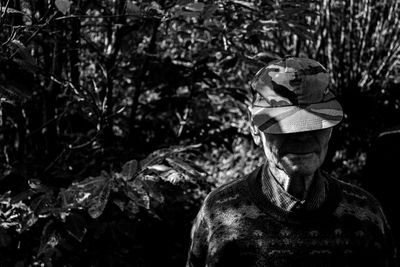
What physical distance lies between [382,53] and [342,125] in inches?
32.6

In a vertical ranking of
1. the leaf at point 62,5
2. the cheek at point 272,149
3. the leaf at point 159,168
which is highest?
the leaf at point 62,5

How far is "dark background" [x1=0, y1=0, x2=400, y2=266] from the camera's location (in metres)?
2.36

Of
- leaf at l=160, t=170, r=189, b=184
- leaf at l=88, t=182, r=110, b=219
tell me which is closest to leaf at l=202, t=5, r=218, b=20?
leaf at l=160, t=170, r=189, b=184

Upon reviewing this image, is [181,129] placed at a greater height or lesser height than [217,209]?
lesser

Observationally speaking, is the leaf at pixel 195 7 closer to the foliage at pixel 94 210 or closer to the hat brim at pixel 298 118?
the foliage at pixel 94 210

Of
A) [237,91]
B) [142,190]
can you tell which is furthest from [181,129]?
[142,190]

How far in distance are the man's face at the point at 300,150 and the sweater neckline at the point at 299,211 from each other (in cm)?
14

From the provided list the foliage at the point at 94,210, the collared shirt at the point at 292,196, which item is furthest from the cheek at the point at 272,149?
the foliage at the point at 94,210

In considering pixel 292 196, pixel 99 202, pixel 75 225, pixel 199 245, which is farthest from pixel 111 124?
pixel 292 196

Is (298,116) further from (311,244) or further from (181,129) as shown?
(181,129)

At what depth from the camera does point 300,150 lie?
1.62 meters

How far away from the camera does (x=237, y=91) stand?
3.39m

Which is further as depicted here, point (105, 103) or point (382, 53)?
point (382, 53)

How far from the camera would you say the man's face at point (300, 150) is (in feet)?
5.31
